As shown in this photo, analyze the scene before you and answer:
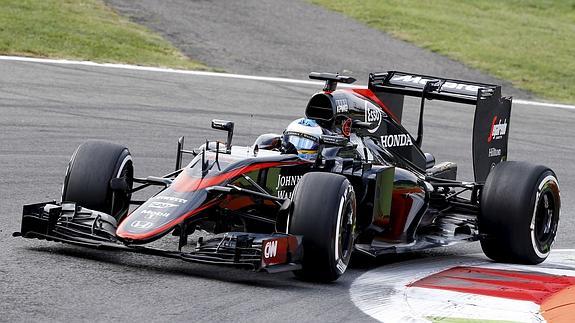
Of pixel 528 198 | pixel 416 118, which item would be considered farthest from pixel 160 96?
pixel 528 198

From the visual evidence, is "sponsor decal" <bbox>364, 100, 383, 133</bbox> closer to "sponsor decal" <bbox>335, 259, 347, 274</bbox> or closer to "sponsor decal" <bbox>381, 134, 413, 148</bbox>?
Result: "sponsor decal" <bbox>381, 134, 413, 148</bbox>

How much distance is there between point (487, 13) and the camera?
2880cm

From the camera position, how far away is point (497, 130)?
428 inches

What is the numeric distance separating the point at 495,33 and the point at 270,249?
63.3ft

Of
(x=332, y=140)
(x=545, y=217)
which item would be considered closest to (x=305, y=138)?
(x=332, y=140)

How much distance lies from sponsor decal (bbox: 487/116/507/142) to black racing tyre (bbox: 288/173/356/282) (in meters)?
2.79

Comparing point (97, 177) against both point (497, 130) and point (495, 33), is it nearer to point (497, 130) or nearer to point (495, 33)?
point (497, 130)

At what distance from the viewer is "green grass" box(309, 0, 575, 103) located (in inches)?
910

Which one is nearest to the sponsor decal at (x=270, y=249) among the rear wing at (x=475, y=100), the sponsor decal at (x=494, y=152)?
the rear wing at (x=475, y=100)

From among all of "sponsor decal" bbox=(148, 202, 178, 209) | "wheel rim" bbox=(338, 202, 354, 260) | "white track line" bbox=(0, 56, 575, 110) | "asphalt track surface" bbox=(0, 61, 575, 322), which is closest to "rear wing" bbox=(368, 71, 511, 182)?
"asphalt track surface" bbox=(0, 61, 575, 322)

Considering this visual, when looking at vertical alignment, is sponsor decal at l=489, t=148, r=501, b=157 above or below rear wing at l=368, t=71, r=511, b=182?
below

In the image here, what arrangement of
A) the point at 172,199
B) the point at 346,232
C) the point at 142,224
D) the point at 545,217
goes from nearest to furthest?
the point at 142,224, the point at 172,199, the point at 346,232, the point at 545,217

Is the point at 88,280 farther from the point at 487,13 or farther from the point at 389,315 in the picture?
the point at 487,13

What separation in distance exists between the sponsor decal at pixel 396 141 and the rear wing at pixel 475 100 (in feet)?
0.86
